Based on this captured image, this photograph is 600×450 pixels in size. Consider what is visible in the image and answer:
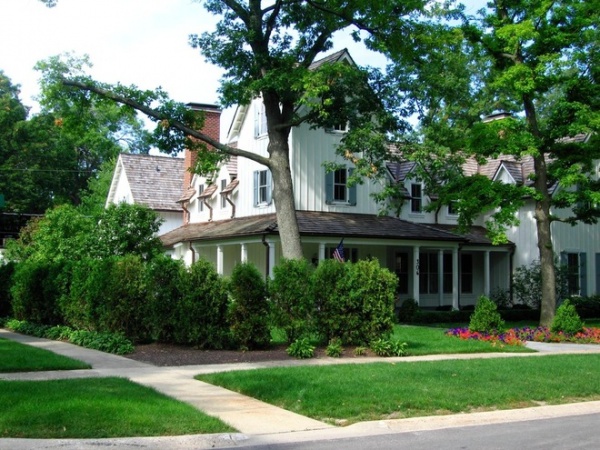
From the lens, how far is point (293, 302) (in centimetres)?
1647

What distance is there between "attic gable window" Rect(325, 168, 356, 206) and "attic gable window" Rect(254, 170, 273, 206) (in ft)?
7.99

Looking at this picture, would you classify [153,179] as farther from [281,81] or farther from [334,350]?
[334,350]

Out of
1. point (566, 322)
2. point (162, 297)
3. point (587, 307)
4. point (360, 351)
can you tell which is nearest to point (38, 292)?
point (162, 297)

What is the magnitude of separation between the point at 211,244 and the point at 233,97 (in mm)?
10659

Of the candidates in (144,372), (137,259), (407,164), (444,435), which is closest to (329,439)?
(444,435)

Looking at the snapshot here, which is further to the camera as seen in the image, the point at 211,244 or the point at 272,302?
the point at 211,244

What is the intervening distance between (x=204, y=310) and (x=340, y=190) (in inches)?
585

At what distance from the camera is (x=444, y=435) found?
8789 mm

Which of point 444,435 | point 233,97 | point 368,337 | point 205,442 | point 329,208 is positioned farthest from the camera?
point 329,208

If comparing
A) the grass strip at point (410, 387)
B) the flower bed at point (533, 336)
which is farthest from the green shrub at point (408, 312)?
the grass strip at point (410, 387)

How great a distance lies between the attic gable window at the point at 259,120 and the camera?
Answer: 30.6m

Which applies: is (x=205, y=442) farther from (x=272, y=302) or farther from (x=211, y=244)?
(x=211, y=244)

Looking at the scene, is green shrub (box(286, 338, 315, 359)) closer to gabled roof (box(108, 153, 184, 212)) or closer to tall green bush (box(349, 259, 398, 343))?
tall green bush (box(349, 259, 398, 343))

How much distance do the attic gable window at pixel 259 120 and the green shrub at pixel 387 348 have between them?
1597 centimetres
